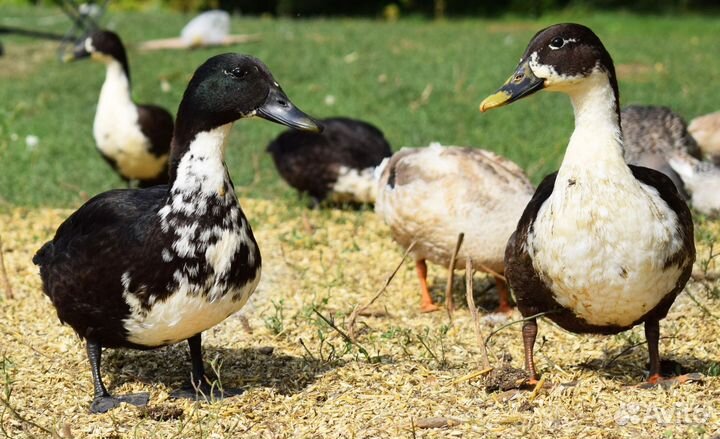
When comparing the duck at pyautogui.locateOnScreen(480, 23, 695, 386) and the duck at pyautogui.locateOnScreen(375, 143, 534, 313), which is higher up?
the duck at pyautogui.locateOnScreen(480, 23, 695, 386)

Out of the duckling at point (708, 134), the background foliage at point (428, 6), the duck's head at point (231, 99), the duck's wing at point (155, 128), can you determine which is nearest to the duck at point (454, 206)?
the duck's head at point (231, 99)

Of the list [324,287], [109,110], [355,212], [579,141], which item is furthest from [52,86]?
[579,141]

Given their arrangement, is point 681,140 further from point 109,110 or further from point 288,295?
point 109,110

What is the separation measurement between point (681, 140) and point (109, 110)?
418cm

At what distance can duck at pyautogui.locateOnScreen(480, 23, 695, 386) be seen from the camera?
11.9 feet

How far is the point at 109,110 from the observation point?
25.8 ft

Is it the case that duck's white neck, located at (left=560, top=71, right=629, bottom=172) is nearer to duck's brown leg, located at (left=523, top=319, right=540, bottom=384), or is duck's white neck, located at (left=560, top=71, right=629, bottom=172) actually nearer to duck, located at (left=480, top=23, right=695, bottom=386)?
duck, located at (left=480, top=23, right=695, bottom=386)

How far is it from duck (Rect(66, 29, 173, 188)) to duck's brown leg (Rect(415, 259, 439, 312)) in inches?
113

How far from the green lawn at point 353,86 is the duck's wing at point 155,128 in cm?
66

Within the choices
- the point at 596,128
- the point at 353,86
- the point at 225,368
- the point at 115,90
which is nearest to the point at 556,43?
the point at 596,128

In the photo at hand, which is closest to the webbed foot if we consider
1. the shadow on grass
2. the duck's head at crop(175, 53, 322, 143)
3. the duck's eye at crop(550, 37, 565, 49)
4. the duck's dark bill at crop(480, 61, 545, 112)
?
the shadow on grass

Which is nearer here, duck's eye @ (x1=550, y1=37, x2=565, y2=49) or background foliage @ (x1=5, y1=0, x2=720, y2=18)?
duck's eye @ (x1=550, y1=37, x2=565, y2=49)

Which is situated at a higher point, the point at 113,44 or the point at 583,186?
the point at 583,186

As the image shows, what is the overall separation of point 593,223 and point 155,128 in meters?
4.82
